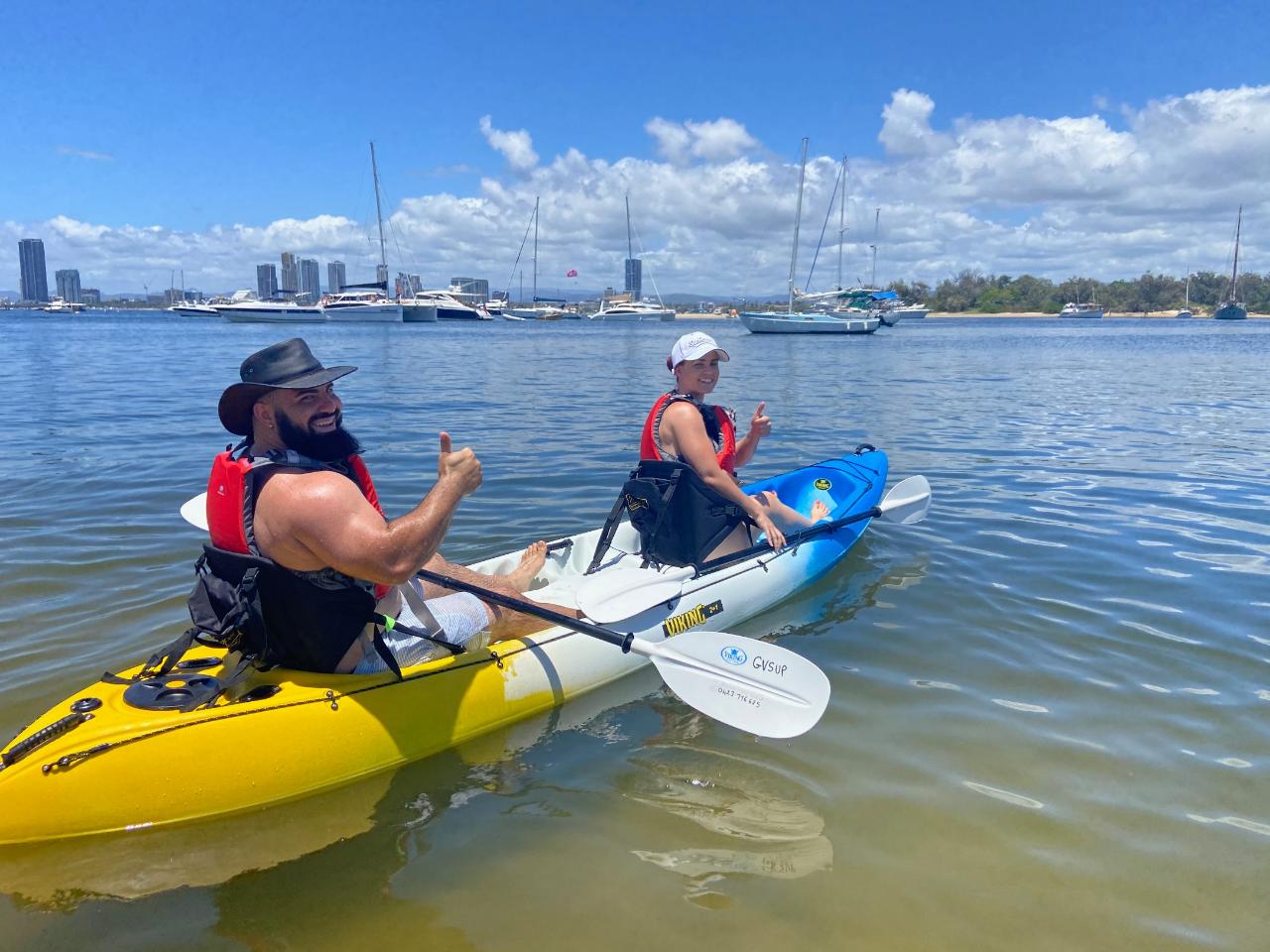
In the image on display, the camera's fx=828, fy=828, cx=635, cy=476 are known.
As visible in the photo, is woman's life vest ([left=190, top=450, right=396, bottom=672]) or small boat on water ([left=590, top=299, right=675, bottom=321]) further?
small boat on water ([left=590, top=299, right=675, bottom=321])

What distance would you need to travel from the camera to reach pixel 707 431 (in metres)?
5.55

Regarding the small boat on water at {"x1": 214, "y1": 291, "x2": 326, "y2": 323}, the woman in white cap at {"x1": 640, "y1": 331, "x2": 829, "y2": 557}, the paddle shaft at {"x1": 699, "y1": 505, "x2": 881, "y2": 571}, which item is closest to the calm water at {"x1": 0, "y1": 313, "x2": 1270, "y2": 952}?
the paddle shaft at {"x1": 699, "y1": 505, "x2": 881, "y2": 571}

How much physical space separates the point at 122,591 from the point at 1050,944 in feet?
19.6

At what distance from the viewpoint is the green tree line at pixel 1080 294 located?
117 meters

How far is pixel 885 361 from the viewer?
3064 centimetres

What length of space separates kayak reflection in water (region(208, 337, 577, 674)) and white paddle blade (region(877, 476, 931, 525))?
488 centimetres

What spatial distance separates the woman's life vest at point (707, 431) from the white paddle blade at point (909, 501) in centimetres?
213

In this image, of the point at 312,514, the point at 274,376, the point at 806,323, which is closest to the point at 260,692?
the point at 312,514

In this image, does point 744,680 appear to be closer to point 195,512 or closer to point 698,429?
point 698,429

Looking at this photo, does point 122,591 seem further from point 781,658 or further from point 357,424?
point 357,424

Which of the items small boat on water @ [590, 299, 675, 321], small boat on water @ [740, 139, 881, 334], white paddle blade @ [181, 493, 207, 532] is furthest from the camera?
small boat on water @ [590, 299, 675, 321]

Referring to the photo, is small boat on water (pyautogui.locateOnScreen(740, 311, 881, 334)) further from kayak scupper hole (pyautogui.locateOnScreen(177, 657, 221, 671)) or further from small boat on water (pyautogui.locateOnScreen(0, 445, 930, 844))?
kayak scupper hole (pyautogui.locateOnScreen(177, 657, 221, 671))

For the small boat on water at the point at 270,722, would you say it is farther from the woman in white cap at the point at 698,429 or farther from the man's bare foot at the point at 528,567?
the woman in white cap at the point at 698,429

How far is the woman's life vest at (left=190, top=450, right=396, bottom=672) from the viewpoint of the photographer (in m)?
3.20
